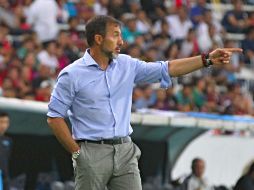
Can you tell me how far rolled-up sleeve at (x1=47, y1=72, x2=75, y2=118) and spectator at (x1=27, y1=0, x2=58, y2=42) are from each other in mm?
10071

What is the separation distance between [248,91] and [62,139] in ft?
45.8

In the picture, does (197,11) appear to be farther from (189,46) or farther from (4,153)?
(4,153)

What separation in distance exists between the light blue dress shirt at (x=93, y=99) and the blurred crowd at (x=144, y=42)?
662cm

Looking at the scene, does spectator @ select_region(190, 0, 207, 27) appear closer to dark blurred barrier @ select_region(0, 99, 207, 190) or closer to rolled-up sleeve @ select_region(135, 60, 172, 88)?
dark blurred barrier @ select_region(0, 99, 207, 190)

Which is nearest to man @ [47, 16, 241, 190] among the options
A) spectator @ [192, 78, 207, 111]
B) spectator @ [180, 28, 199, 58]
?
spectator @ [192, 78, 207, 111]

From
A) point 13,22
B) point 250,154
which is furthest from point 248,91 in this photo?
point 13,22

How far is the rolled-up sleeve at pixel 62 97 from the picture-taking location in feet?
25.3

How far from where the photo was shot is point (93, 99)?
305 inches

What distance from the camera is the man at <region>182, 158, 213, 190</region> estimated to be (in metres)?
15.0

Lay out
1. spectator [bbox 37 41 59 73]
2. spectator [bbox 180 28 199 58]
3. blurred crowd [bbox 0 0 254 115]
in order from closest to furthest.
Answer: blurred crowd [bbox 0 0 254 115] → spectator [bbox 37 41 59 73] → spectator [bbox 180 28 199 58]

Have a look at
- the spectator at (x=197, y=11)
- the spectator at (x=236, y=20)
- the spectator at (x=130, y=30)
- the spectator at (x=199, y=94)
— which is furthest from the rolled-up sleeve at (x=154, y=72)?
the spectator at (x=236, y=20)

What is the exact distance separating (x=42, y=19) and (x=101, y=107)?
10266 mm

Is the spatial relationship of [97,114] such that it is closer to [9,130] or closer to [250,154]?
[9,130]

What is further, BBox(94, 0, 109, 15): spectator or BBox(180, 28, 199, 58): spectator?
BBox(180, 28, 199, 58): spectator
